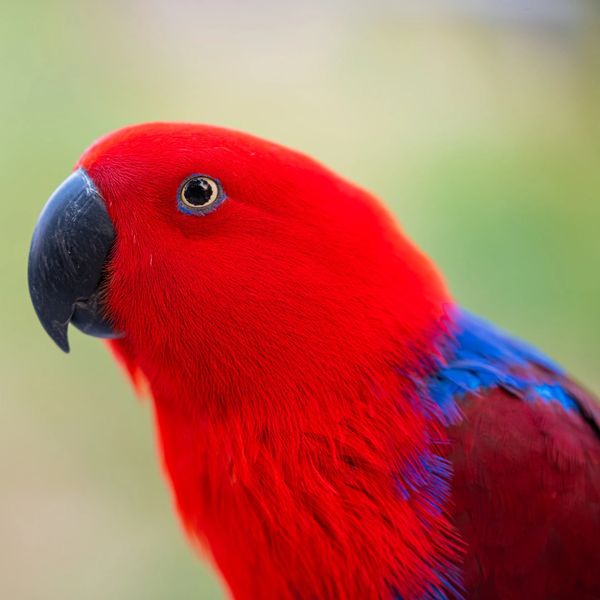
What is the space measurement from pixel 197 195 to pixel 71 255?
0.22m

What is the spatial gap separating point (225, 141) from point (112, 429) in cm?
173

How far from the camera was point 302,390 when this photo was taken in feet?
3.80

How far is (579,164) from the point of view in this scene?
10.5 ft

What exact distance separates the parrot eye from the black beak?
0.13 m

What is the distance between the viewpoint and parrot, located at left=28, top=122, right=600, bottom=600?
112 cm

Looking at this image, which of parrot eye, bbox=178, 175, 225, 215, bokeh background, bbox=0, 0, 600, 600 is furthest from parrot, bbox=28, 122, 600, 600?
bokeh background, bbox=0, 0, 600, 600

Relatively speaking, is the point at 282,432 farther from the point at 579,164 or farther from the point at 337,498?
the point at 579,164

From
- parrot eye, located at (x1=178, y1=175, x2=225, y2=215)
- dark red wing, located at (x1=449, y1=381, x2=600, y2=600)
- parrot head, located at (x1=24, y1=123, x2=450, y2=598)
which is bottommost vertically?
dark red wing, located at (x1=449, y1=381, x2=600, y2=600)

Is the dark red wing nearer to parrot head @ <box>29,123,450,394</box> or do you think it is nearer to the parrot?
the parrot

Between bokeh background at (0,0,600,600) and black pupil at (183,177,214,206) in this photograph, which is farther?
bokeh background at (0,0,600,600)

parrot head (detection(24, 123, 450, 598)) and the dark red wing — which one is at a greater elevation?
parrot head (detection(24, 123, 450, 598))

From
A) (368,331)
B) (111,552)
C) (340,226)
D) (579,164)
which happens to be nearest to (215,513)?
(368,331)

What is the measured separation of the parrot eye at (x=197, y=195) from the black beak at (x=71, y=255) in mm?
127

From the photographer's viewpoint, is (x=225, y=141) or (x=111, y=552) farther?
(x=111, y=552)
